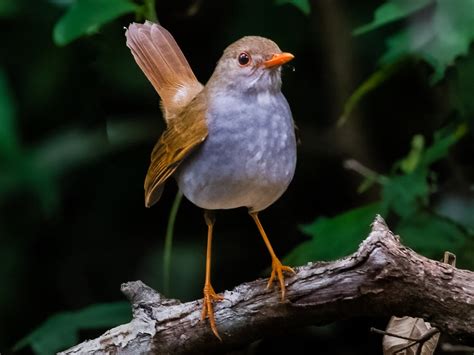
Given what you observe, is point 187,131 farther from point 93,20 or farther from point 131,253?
point 131,253

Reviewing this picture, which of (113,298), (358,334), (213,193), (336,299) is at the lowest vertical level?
(358,334)

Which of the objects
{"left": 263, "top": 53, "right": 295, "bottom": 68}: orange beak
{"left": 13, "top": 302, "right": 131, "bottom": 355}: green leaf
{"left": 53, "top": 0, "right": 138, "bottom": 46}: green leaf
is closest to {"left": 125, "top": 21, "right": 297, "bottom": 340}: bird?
{"left": 263, "top": 53, "right": 295, "bottom": 68}: orange beak

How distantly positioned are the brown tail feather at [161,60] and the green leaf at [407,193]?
0.89 metres

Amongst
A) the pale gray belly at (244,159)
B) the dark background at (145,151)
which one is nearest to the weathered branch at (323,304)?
the pale gray belly at (244,159)

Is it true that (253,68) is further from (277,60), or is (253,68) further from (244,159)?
(244,159)

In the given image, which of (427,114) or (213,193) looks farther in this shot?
(427,114)

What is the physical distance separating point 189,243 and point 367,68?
52.0 inches

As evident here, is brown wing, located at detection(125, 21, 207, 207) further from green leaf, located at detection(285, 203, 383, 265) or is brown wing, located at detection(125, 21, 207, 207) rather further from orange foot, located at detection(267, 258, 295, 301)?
green leaf, located at detection(285, 203, 383, 265)

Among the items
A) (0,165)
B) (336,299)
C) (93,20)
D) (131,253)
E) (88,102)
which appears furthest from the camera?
(131,253)

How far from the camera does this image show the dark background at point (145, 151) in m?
5.27

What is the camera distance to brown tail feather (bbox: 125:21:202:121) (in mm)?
3992

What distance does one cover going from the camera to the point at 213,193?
3.34m

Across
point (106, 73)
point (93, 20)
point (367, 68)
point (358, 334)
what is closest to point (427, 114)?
point (367, 68)

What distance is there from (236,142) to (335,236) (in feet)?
3.18
